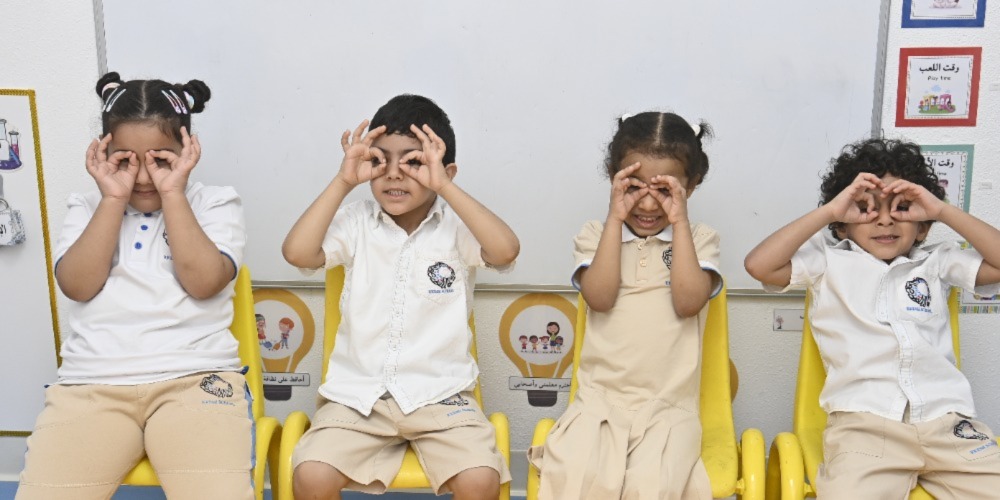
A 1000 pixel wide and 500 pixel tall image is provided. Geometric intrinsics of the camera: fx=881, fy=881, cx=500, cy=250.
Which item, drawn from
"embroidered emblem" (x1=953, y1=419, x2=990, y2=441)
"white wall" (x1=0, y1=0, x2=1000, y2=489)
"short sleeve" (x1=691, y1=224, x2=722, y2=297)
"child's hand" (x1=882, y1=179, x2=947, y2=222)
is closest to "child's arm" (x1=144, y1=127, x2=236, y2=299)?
"white wall" (x1=0, y1=0, x2=1000, y2=489)

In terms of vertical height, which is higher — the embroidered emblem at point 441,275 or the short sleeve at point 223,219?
the short sleeve at point 223,219

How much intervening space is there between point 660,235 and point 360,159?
654mm

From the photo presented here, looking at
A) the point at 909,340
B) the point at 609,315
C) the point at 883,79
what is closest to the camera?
the point at 909,340

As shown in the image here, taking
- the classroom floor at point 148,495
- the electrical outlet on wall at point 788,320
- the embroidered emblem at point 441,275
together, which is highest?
the embroidered emblem at point 441,275

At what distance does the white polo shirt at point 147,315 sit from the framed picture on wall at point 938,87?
1.56 meters

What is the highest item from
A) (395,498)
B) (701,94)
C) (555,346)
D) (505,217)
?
(701,94)

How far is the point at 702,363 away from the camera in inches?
76.2

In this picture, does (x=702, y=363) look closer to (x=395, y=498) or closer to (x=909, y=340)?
(x=909, y=340)

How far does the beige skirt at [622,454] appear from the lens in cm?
161

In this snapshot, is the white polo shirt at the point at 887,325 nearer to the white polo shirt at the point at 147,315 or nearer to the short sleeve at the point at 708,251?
the short sleeve at the point at 708,251

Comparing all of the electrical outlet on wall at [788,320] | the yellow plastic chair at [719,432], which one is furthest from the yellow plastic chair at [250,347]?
the electrical outlet on wall at [788,320]

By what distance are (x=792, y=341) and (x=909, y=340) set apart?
0.48m

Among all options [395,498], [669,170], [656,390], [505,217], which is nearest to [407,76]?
[505,217]

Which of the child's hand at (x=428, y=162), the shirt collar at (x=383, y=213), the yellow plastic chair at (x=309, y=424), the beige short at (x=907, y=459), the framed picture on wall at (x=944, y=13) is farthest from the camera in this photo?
the framed picture on wall at (x=944, y=13)
